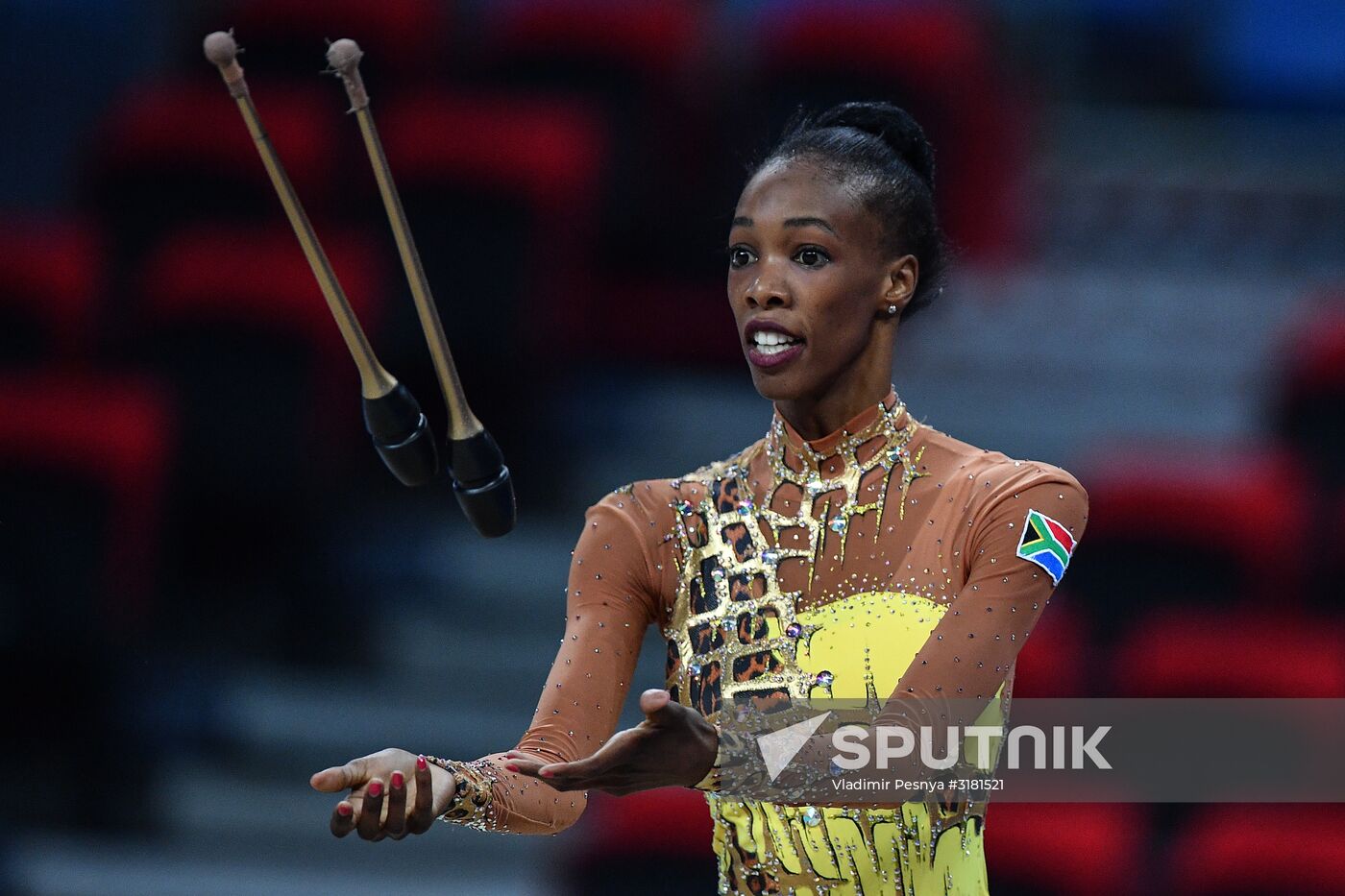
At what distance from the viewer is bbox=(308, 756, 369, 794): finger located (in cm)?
122

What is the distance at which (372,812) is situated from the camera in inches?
49.2

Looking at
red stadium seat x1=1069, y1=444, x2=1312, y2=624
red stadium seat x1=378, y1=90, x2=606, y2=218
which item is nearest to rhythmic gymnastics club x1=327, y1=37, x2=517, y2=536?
red stadium seat x1=1069, y1=444, x2=1312, y2=624

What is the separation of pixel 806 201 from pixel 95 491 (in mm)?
1905

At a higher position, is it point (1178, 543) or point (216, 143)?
point (216, 143)

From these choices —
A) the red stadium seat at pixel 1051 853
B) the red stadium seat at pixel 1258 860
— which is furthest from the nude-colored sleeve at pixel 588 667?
the red stadium seat at pixel 1258 860

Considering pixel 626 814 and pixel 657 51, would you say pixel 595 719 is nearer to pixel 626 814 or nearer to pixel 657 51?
pixel 626 814

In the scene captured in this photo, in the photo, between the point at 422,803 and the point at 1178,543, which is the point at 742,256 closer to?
the point at 422,803

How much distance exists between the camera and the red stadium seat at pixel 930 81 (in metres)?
3.55

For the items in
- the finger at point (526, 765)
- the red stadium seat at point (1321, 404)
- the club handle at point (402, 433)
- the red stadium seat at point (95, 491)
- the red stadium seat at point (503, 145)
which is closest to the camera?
the finger at point (526, 765)

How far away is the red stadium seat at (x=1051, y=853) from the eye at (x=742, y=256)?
52.3 inches

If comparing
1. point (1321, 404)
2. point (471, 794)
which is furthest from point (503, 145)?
point (471, 794)

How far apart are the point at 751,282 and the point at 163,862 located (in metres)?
1.86

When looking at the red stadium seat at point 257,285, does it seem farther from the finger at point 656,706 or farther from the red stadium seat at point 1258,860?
the finger at point 656,706

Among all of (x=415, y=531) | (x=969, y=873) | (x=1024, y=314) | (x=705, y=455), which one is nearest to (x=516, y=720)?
(x=415, y=531)
